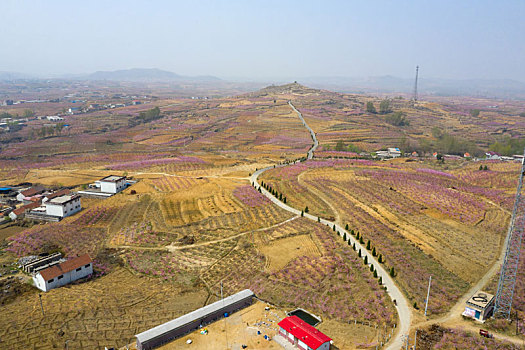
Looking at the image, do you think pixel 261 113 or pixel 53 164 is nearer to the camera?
pixel 53 164

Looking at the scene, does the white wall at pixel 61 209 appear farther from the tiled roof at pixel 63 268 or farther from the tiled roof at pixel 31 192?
the tiled roof at pixel 63 268

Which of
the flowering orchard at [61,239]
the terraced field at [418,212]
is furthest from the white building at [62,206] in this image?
the terraced field at [418,212]

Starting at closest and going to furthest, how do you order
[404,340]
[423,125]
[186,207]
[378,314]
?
[404,340], [378,314], [186,207], [423,125]

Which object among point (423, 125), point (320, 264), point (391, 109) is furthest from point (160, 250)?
point (391, 109)

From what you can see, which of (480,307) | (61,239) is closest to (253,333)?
(480,307)

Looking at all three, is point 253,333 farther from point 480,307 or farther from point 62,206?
point 62,206

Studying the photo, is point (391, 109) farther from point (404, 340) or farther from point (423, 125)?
point (404, 340)
